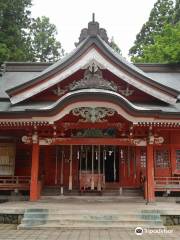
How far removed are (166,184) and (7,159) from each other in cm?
670

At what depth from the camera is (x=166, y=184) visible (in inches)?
496

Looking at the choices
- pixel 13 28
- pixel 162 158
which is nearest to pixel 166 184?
pixel 162 158

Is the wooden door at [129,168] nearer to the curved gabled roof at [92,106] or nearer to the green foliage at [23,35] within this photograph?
the curved gabled roof at [92,106]

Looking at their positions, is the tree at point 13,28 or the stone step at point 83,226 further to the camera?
the tree at point 13,28

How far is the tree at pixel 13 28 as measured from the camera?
1143 inches

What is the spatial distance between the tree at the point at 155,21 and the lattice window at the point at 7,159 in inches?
1032

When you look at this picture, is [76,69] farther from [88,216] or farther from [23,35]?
[23,35]

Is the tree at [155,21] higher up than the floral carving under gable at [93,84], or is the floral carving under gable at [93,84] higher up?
the tree at [155,21]

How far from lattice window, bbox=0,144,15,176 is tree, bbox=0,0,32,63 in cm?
1572

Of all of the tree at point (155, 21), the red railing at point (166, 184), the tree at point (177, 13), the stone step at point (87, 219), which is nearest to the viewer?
the stone step at point (87, 219)

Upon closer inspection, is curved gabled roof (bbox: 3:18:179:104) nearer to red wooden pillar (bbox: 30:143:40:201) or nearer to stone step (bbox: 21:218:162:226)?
red wooden pillar (bbox: 30:143:40:201)

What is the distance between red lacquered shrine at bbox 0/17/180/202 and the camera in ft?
36.2

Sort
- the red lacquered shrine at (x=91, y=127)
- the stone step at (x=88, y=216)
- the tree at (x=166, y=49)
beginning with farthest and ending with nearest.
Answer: the tree at (x=166, y=49) → the red lacquered shrine at (x=91, y=127) → the stone step at (x=88, y=216)

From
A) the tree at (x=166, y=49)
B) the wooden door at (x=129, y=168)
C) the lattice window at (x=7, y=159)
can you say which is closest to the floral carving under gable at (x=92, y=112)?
the wooden door at (x=129, y=168)
